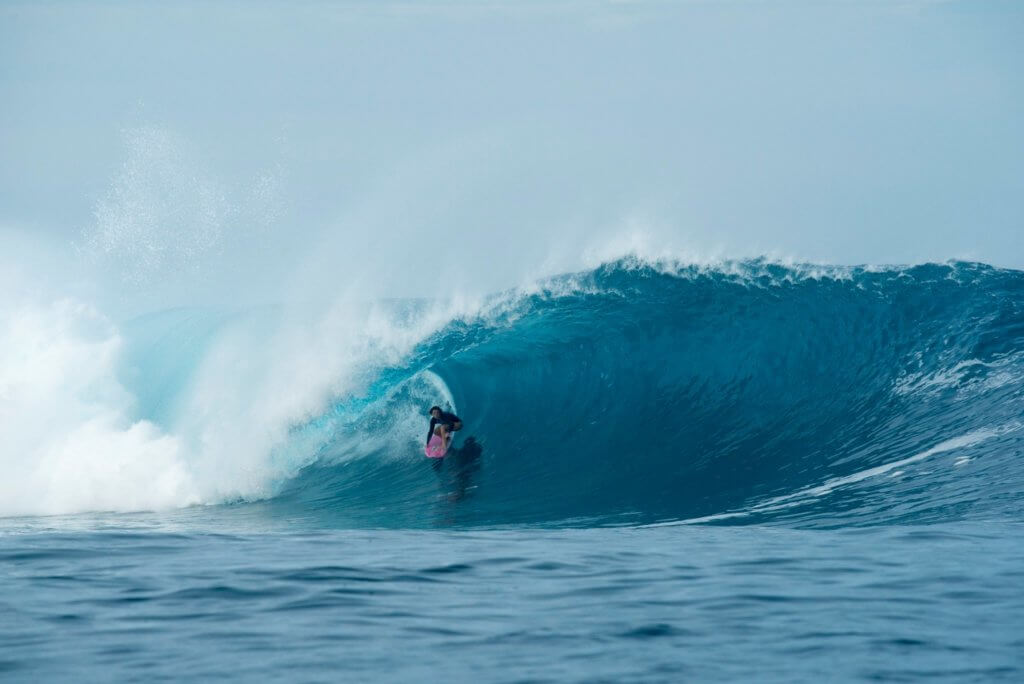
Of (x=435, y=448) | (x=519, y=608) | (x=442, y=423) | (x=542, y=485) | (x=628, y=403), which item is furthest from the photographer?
(x=628, y=403)

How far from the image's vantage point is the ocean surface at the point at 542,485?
5090 millimetres

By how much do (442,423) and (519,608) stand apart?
7.11 metres

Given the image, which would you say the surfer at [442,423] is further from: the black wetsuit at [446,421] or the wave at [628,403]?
the wave at [628,403]

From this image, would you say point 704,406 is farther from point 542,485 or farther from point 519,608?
point 519,608

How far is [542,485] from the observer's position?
1151 cm

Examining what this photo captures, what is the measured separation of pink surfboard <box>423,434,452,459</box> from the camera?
12875 millimetres

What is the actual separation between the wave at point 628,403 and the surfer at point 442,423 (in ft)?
1.06

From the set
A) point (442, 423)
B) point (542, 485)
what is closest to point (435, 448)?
point (442, 423)

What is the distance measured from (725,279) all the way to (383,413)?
535 centimetres

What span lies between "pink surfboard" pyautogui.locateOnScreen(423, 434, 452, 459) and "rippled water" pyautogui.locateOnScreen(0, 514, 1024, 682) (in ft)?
15.6

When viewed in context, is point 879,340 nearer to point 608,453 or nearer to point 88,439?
point 608,453

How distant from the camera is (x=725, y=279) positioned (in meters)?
16.6

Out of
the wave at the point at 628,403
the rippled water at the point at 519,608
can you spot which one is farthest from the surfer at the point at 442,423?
the rippled water at the point at 519,608

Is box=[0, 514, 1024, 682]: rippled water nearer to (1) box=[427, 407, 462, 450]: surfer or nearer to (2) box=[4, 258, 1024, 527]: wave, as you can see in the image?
(2) box=[4, 258, 1024, 527]: wave
